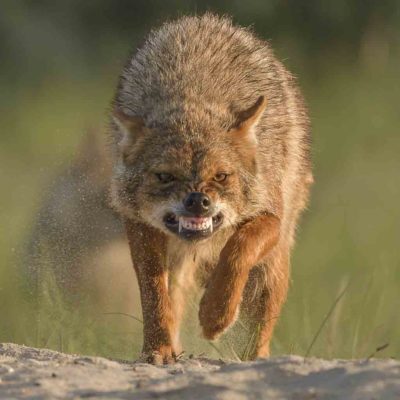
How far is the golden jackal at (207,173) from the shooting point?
6.94 meters

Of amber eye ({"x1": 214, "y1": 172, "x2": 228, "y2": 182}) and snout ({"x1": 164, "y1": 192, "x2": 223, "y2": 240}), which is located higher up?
amber eye ({"x1": 214, "y1": 172, "x2": 228, "y2": 182})

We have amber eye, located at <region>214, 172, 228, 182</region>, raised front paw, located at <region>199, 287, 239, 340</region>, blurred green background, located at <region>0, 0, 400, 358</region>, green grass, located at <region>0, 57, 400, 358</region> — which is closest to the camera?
raised front paw, located at <region>199, 287, 239, 340</region>

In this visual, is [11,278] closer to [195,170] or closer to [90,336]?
[90,336]

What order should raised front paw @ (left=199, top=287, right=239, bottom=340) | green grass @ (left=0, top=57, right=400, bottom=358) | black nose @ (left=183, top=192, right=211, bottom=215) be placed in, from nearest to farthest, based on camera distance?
black nose @ (left=183, top=192, right=211, bottom=215)
raised front paw @ (left=199, top=287, right=239, bottom=340)
green grass @ (left=0, top=57, right=400, bottom=358)

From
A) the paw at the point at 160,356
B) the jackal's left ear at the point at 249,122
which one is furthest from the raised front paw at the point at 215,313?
the jackal's left ear at the point at 249,122

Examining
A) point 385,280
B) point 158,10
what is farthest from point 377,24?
point 385,280

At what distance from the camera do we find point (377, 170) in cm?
1324

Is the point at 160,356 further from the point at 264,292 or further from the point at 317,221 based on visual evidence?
the point at 317,221

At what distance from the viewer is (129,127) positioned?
7277mm

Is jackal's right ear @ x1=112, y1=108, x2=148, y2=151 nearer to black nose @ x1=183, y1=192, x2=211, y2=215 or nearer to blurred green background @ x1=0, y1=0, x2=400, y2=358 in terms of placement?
black nose @ x1=183, y1=192, x2=211, y2=215

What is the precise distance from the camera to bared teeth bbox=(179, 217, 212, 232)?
6.88 m

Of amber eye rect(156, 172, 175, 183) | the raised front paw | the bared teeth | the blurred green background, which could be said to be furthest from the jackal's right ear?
the blurred green background

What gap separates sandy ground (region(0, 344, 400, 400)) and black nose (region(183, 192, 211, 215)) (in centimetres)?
141

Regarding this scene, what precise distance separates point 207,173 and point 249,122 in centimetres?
55
